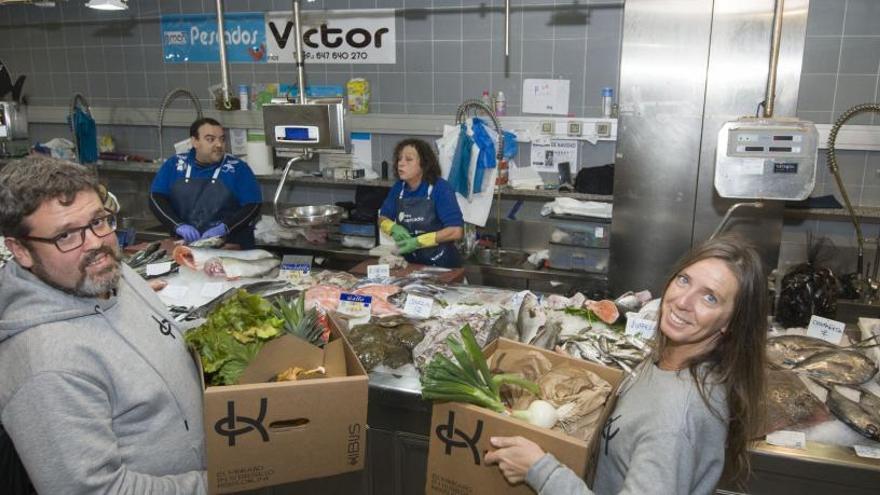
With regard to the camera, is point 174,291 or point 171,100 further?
point 171,100

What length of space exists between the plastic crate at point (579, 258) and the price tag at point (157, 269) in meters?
2.77

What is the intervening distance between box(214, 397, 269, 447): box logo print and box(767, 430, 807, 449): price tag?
167 cm

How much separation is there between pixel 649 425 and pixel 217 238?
357 cm

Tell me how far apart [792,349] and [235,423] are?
2.14m

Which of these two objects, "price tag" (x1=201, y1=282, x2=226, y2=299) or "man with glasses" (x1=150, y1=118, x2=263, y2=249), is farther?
"man with glasses" (x1=150, y1=118, x2=263, y2=249)

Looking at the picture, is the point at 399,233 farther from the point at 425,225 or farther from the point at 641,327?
the point at 641,327

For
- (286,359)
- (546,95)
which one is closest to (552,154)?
(546,95)

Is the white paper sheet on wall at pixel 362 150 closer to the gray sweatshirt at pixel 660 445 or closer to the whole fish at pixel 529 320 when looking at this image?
the whole fish at pixel 529 320

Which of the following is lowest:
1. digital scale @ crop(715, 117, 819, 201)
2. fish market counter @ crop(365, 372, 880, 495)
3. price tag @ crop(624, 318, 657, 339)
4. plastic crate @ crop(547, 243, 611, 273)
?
fish market counter @ crop(365, 372, 880, 495)

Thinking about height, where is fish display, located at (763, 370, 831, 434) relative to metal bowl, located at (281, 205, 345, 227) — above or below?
below

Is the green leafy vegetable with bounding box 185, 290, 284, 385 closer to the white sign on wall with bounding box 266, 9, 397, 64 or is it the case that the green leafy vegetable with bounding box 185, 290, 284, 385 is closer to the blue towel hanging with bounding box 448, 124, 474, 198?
the blue towel hanging with bounding box 448, 124, 474, 198

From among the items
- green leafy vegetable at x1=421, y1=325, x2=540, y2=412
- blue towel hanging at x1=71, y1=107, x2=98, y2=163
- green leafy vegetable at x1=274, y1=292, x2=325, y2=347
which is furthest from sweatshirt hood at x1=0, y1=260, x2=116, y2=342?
blue towel hanging at x1=71, y1=107, x2=98, y2=163

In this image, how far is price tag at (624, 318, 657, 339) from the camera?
2678mm

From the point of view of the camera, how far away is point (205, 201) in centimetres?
503
